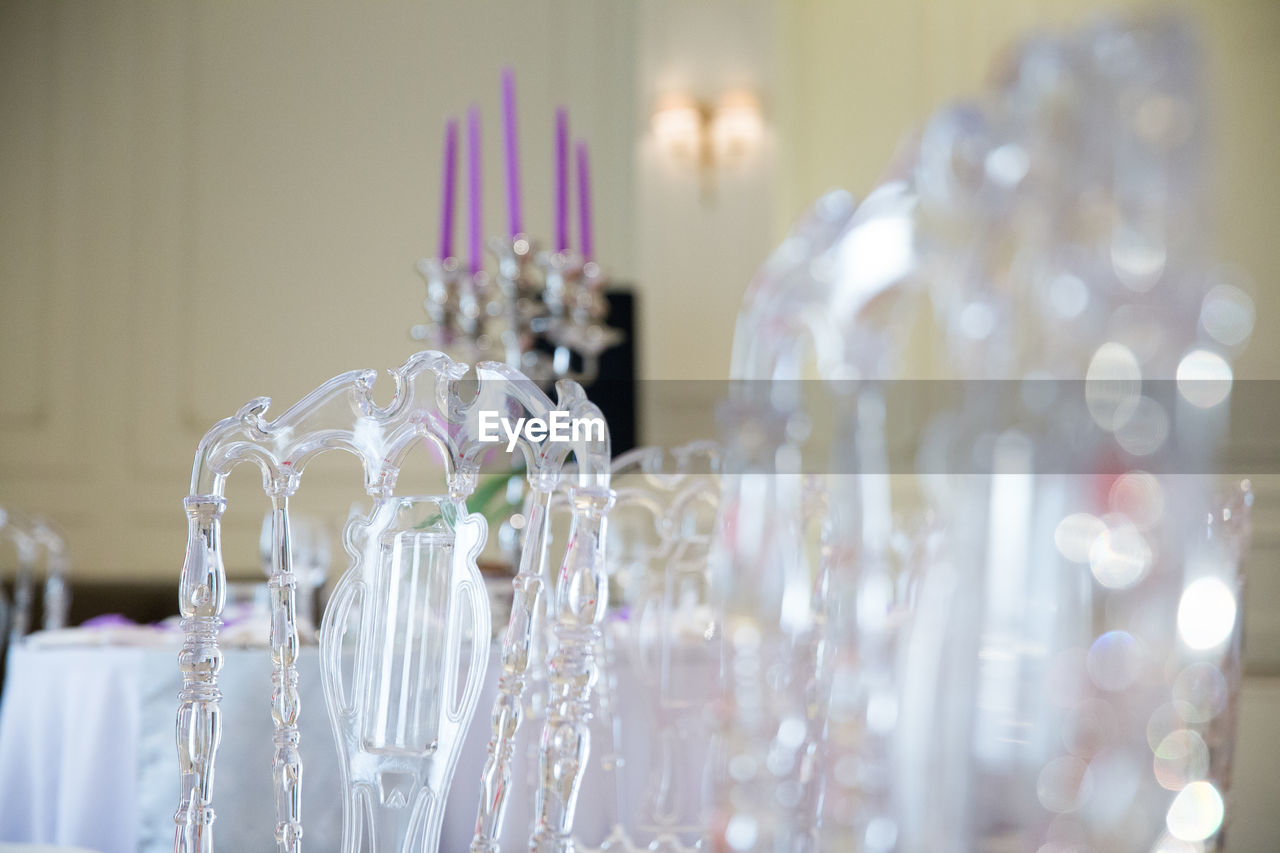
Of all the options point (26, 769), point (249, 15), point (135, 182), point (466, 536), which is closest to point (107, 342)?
point (135, 182)

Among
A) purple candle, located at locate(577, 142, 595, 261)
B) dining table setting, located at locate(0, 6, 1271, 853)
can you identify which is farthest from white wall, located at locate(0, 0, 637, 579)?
dining table setting, located at locate(0, 6, 1271, 853)

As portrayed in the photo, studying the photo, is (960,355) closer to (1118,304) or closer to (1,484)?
(1118,304)

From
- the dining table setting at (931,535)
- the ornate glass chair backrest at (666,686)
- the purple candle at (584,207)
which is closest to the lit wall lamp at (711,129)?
the purple candle at (584,207)

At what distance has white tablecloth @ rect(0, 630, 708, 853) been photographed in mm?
1410

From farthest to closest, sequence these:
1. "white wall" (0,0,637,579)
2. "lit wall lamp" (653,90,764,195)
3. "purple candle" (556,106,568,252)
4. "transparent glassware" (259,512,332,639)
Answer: "white wall" (0,0,637,579)
"lit wall lamp" (653,90,764,195)
"transparent glassware" (259,512,332,639)
"purple candle" (556,106,568,252)

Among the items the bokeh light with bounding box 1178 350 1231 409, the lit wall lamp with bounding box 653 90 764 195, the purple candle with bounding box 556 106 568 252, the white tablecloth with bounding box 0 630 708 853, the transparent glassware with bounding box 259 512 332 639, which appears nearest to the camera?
the bokeh light with bounding box 1178 350 1231 409

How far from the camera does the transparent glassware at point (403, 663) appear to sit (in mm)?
872

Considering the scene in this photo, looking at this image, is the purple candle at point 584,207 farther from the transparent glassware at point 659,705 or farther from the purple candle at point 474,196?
the transparent glassware at point 659,705

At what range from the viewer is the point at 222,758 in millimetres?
1406

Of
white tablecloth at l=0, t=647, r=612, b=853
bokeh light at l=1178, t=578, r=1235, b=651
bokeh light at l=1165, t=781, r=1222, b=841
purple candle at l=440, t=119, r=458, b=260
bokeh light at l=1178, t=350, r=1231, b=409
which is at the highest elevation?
purple candle at l=440, t=119, r=458, b=260

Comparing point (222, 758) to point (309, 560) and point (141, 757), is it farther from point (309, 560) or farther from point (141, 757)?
point (309, 560)

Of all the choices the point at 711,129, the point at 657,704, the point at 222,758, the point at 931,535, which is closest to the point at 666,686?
the point at 657,704

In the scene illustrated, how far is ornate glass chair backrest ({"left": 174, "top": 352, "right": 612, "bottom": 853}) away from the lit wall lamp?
321 cm

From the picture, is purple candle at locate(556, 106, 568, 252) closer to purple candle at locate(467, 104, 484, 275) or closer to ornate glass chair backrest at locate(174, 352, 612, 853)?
purple candle at locate(467, 104, 484, 275)
